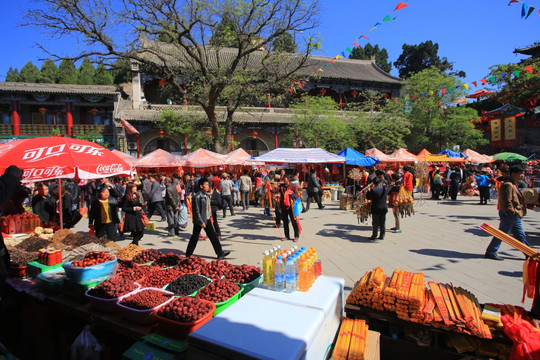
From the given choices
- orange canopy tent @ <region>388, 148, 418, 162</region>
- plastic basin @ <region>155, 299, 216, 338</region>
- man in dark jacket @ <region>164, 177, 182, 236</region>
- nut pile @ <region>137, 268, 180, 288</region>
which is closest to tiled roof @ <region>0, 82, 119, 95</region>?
man in dark jacket @ <region>164, 177, 182, 236</region>

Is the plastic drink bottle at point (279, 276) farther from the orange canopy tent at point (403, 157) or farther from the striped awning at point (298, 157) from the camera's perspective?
the orange canopy tent at point (403, 157)

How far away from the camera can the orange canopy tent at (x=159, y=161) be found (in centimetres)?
1299

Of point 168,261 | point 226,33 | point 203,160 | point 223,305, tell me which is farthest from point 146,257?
point 226,33

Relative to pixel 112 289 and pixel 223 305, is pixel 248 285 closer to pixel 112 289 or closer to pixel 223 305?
pixel 223 305

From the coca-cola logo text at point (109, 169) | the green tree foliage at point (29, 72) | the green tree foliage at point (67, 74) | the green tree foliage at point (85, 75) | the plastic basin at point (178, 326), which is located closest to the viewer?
the plastic basin at point (178, 326)

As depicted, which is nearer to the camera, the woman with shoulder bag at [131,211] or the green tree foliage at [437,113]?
the woman with shoulder bag at [131,211]

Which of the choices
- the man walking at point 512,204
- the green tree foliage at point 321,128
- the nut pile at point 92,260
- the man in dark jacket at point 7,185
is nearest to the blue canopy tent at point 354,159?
the green tree foliage at point 321,128

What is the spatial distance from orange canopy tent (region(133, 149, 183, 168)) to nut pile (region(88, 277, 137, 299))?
10553 millimetres

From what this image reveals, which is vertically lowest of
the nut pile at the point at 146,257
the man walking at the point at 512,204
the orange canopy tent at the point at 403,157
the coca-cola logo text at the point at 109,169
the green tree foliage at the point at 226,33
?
the nut pile at the point at 146,257

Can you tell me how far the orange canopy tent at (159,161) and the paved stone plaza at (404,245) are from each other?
11.6ft

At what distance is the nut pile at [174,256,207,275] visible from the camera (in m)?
3.44

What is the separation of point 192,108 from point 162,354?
20.7m

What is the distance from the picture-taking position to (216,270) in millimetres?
3344

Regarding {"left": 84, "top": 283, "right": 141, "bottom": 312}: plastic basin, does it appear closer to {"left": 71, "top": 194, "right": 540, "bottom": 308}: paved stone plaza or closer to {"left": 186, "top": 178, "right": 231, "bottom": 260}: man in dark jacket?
{"left": 186, "top": 178, "right": 231, "bottom": 260}: man in dark jacket
